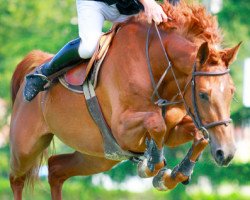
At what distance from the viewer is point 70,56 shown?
1005 centimetres

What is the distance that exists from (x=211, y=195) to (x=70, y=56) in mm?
8518

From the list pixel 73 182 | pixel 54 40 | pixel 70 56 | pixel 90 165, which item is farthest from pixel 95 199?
pixel 70 56

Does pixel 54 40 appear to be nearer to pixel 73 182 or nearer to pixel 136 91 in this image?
pixel 73 182

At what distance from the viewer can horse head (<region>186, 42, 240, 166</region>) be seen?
27.9 feet

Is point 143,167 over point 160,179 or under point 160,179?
over

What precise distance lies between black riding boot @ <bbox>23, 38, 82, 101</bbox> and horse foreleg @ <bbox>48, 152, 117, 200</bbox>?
1.03m

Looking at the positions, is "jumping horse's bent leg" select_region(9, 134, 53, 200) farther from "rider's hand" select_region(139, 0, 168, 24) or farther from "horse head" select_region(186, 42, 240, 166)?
"horse head" select_region(186, 42, 240, 166)

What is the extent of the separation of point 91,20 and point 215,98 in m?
1.89

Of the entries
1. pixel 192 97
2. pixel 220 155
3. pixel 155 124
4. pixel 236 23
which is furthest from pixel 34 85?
pixel 236 23

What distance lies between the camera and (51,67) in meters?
10.3

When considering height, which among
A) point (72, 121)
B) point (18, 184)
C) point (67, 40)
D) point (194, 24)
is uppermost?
point (194, 24)

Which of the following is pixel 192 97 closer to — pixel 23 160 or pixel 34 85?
pixel 34 85

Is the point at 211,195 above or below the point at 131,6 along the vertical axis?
below

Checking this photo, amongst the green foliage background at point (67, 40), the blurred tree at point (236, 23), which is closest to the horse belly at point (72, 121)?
the green foliage background at point (67, 40)
